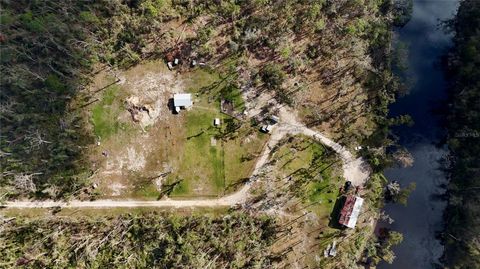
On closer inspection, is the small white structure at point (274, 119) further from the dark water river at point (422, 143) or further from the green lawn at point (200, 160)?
the dark water river at point (422, 143)

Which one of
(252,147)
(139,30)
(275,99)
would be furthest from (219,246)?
(139,30)

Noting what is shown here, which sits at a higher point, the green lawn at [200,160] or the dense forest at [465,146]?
the dense forest at [465,146]

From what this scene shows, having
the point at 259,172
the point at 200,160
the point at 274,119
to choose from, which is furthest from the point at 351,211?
the point at 200,160

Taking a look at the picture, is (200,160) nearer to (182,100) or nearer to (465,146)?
(182,100)

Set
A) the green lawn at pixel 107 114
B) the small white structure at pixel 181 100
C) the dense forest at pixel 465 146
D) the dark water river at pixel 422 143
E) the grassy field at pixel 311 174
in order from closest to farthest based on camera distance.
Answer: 1. the dense forest at pixel 465 146
2. the small white structure at pixel 181 100
3. the green lawn at pixel 107 114
4. the grassy field at pixel 311 174
5. the dark water river at pixel 422 143

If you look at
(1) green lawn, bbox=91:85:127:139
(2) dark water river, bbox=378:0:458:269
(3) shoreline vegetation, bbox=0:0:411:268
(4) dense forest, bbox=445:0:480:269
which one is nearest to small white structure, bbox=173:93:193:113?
(3) shoreline vegetation, bbox=0:0:411:268

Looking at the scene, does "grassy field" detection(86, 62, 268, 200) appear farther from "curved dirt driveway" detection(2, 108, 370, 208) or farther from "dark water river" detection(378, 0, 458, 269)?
"dark water river" detection(378, 0, 458, 269)

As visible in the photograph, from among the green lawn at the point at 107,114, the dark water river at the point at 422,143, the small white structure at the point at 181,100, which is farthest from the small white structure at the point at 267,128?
the green lawn at the point at 107,114
